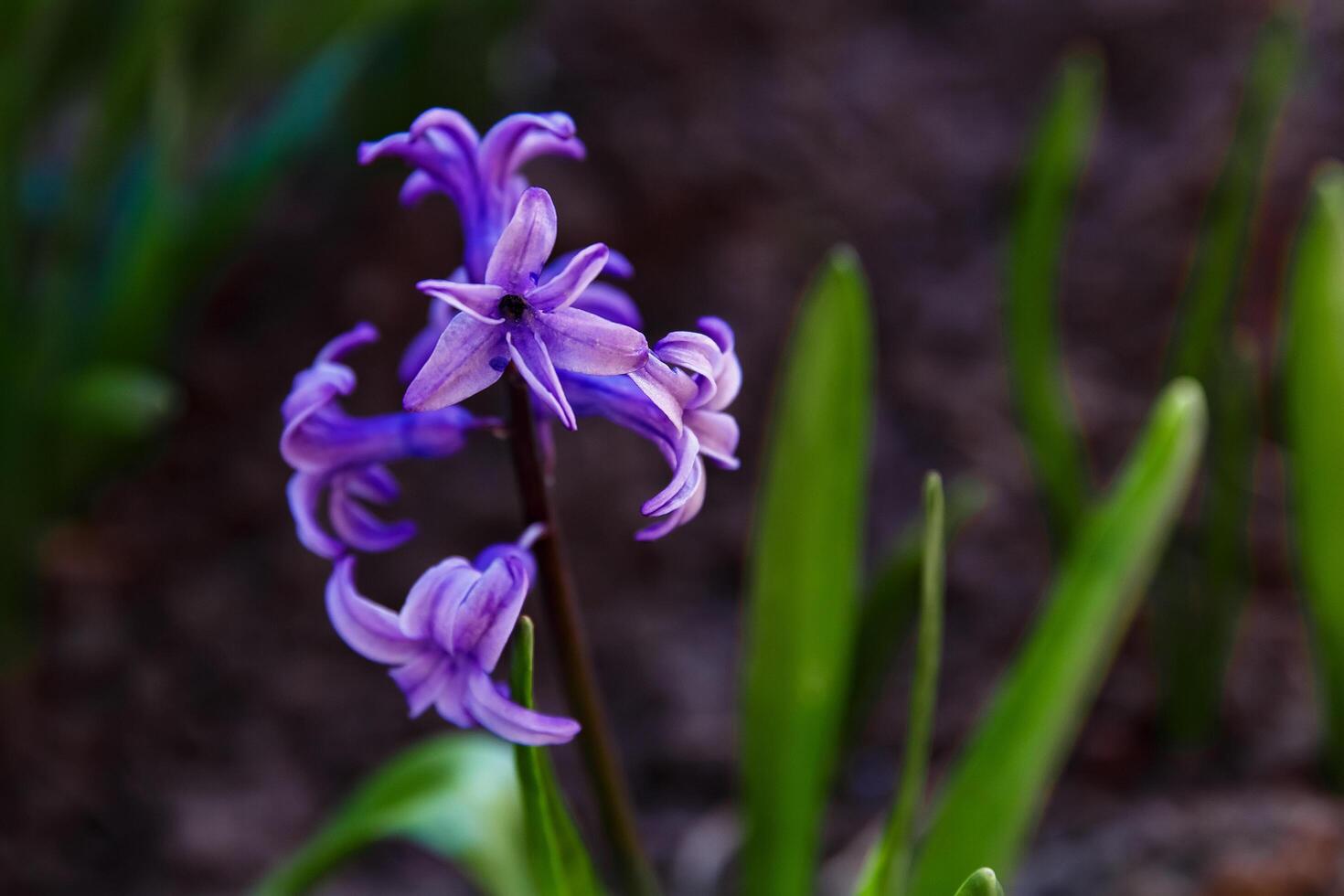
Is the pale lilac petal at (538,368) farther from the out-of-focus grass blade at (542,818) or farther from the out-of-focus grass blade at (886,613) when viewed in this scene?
the out-of-focus grass blade at (886,613)

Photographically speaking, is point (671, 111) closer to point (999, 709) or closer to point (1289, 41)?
point (1289, 41)

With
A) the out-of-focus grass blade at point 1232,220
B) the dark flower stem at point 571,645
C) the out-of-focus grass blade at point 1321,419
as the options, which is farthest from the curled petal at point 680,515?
the out-of-focus grass blade at point 1232,220

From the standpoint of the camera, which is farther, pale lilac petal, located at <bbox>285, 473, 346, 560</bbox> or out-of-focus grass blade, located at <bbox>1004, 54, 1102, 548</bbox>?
out-of-focus grass blade, located at <bbox>1004, 54, 1102, 548</bbox>

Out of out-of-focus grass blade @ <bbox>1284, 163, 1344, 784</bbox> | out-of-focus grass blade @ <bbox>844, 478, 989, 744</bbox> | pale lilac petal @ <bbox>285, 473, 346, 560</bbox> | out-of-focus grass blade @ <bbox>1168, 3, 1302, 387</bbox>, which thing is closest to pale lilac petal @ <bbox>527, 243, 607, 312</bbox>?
pale lilac petal @ <bbox>285, 473, 346, 560</bbox>

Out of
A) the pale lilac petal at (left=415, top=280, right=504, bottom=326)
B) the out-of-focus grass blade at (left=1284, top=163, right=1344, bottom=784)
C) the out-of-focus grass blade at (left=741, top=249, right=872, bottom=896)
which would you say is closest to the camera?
the pale lilac petal at (left=415, top=280, right=504, bottom=326)

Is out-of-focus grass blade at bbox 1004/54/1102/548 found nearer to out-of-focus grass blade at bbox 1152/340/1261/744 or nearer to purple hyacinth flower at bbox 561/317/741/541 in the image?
out-of-focus grass blade at bbox 1152/340/1261/744

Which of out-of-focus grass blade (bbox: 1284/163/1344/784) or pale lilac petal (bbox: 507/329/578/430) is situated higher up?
pale lilac petal (bbox: 507/329/578/430)
